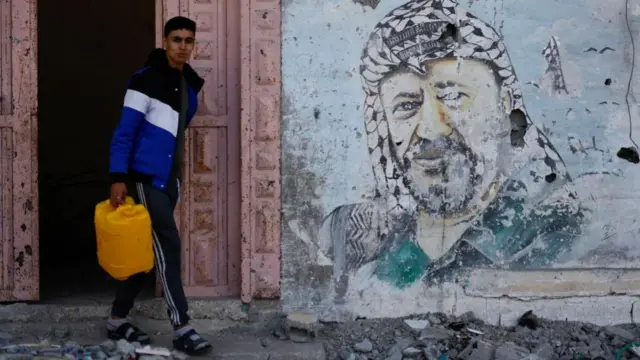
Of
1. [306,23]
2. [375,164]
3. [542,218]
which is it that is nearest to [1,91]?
[306,23]

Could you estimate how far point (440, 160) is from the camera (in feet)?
18.1

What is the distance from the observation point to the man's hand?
4609 mm

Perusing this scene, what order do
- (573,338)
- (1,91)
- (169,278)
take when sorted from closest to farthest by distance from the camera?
(169,278), (1,91), (573,338)

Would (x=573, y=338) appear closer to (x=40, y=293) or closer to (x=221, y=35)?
(x=221, y=35)

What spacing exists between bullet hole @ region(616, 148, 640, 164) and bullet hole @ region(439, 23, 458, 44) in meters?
1.32

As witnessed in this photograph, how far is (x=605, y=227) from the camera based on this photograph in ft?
18.7

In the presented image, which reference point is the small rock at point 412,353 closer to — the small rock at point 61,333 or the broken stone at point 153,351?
the broken stone at point 153,351

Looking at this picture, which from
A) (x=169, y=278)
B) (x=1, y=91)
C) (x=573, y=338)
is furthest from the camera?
(x=573, y=338)

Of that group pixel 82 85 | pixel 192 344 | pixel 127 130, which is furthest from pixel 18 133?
pixel 82 85

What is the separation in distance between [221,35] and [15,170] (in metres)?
1.45

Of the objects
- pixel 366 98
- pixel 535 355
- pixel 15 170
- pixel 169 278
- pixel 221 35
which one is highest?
pixel 221 35

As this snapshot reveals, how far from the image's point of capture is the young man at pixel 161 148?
4.64m

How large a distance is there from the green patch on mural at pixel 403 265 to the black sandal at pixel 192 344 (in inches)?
47.7

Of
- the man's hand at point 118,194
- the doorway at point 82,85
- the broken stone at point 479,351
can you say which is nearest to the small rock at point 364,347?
the broken stone at point 479,351
